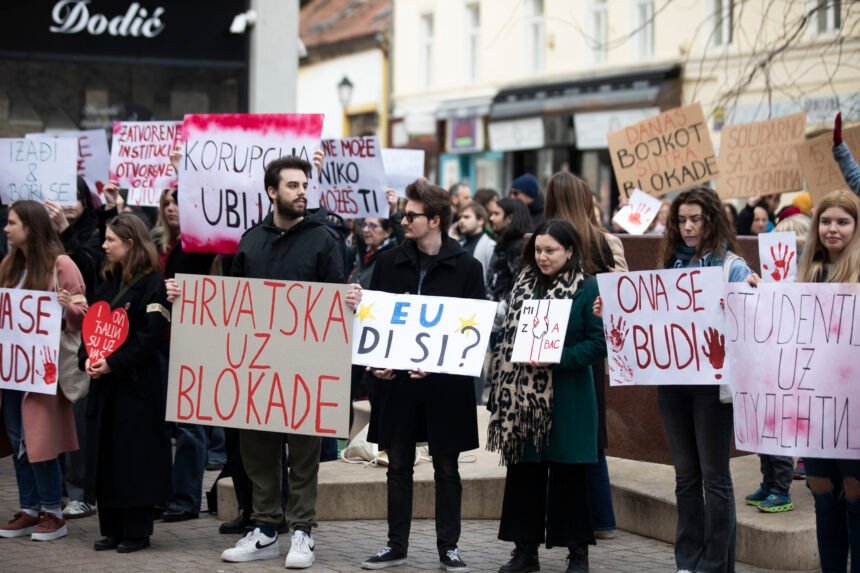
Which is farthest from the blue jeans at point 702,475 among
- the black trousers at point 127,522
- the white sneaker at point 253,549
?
the black trousers at point 127,522

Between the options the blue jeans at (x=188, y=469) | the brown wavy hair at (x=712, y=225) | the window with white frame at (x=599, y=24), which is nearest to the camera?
the brown wavy hair at (x=712, y=225)

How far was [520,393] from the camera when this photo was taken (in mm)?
7039

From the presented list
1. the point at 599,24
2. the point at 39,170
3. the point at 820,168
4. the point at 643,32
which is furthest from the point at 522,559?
the point at 599,24

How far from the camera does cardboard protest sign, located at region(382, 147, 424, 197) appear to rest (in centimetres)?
1202

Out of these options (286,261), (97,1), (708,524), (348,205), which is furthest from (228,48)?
(708,524)

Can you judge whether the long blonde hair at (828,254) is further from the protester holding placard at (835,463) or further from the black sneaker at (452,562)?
the black sneaker at (452,562)

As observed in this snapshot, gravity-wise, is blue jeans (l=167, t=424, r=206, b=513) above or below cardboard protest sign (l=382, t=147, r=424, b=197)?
below

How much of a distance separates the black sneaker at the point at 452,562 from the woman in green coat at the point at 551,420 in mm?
208

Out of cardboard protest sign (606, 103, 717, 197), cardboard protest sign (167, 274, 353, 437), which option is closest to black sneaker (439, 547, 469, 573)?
cardboard protest sign (167, 274, 353, 437)

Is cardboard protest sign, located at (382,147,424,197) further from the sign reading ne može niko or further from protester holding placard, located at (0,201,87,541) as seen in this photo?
the sign reading ne može niko

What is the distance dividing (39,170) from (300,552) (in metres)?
4.04

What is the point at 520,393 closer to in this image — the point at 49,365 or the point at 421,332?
the point at 421,332

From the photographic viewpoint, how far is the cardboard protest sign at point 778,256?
8258mm

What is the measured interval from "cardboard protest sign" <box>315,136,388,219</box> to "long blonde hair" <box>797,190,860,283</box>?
474 cm
